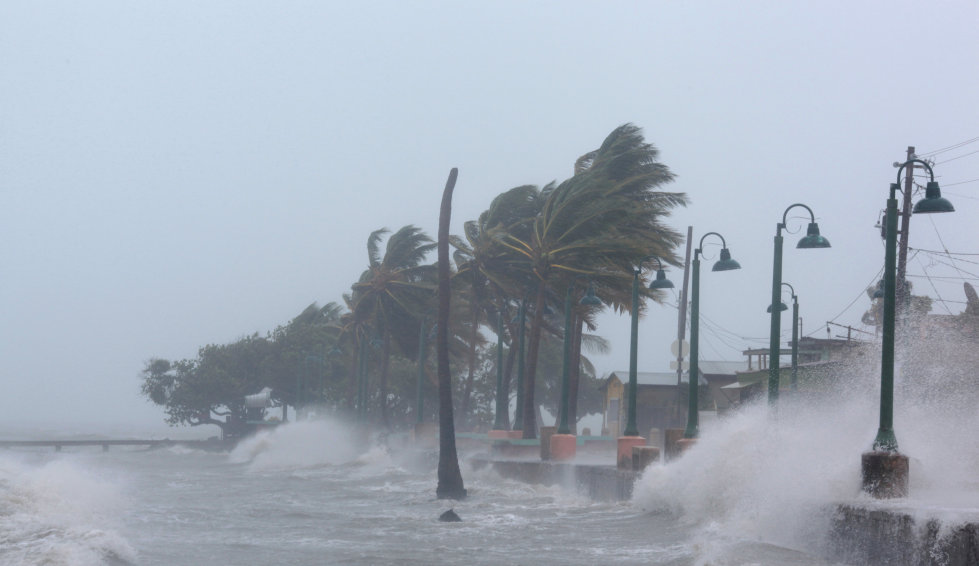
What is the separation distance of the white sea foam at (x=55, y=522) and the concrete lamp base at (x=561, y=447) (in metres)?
Answer: 11.2

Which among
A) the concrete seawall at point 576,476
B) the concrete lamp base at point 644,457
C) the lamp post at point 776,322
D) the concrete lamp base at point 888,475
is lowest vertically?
the concrete seawall at point 576,476

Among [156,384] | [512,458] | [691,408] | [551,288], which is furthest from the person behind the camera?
[156,384]

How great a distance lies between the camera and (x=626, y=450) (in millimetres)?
21500

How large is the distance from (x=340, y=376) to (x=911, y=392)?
6398 centimetres

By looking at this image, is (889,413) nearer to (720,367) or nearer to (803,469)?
(803,469)

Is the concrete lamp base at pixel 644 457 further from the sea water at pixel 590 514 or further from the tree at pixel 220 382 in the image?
the tree at pixel 220 382

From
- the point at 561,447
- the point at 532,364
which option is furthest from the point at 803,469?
the point at 532,364

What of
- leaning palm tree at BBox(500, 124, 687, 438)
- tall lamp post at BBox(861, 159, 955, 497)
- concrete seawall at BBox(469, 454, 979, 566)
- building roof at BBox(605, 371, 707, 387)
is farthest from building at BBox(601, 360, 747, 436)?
concrete seawall at BBox(469, 454, 979, 566)

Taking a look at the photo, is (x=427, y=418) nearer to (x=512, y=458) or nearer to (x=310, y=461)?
(x=310, y=461)

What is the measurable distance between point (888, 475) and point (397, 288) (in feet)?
135

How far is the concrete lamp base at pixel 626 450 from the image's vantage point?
69.6ft

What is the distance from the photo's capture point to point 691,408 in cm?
1948

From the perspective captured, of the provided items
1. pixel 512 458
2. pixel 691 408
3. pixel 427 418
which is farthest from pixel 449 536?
pixel 427 418

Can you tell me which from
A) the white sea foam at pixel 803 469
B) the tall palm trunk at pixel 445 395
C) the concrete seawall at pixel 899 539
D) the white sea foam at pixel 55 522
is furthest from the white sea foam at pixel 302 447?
the concrete seawall at pixel 899 539
